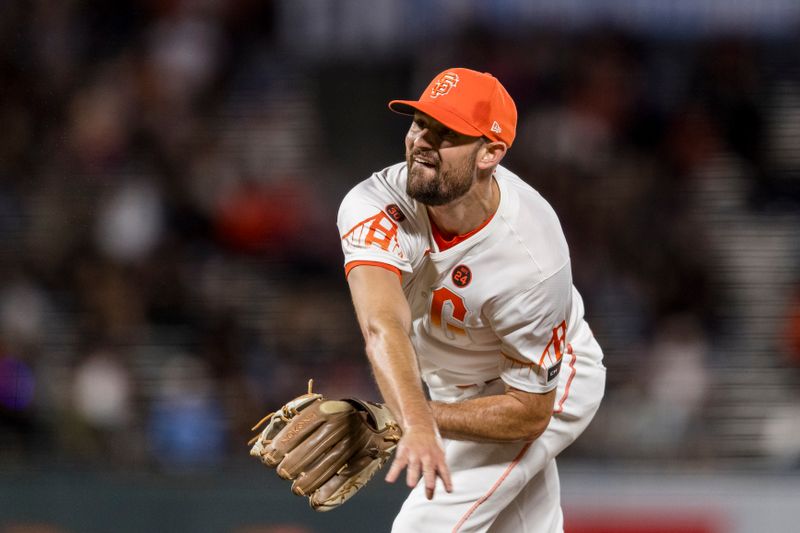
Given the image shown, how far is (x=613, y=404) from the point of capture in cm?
874

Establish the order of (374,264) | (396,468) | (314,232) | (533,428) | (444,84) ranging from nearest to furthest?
(396,468)
(374,264)
(444,84)
(533,428)
(314,232)

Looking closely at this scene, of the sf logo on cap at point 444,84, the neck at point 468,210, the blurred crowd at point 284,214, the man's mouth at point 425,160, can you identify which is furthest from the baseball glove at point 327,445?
the blurred crowd at point 284,214

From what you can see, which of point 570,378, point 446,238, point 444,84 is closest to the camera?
point 444,84

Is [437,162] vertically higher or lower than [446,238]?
higher

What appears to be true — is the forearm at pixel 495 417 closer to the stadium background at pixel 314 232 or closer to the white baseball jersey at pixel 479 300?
the white baseball jersey at pixel 479 300

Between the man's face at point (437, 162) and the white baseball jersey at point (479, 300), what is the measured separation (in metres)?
0.17

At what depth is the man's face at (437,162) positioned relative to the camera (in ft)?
14.4

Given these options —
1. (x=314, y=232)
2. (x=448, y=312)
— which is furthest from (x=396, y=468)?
(x=314, y=232)

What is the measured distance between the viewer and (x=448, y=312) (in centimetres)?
466

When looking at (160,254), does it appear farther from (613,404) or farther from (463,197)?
(463,197)

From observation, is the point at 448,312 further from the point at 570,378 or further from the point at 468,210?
the point at 570,378

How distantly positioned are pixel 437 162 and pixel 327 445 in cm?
104

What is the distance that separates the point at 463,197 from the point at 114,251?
533 centimetres

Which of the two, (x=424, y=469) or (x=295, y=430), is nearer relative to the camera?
(x=424, y=469)
